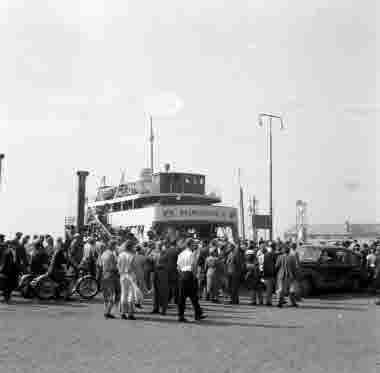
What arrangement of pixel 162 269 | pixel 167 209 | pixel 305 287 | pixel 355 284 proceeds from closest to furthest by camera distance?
pixel 162 269
pixel 305 287
pixel 355 284
pixel 167 209

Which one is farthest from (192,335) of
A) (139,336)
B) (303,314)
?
(303,314)

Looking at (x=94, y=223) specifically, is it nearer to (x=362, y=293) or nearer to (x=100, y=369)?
(x=362, y=293)

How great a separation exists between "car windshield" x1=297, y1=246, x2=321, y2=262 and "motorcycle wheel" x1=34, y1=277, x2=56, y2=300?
7.42 meters

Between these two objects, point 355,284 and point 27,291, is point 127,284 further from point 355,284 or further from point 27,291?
point 355,284

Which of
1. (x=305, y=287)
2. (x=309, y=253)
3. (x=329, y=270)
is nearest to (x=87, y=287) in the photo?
(x=305, y=287)

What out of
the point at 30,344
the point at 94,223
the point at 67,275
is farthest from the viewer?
the point at 94,223

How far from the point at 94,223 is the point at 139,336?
25616 millimetres

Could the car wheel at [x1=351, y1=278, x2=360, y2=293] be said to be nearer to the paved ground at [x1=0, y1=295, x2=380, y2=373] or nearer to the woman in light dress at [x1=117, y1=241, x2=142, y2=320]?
the paved ground at [x1=0, y1=295, x2=380, y2=373]

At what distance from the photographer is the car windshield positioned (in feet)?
53.3

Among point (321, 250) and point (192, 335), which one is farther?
point (321, 250)

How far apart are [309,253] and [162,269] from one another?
6.36 m

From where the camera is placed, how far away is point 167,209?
91.8 feet

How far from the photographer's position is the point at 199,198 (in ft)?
103

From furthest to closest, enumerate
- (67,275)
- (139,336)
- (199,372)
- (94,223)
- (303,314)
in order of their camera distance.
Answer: (94,223) → (67,275) → (303,314) → (139,336) → (199,372)
